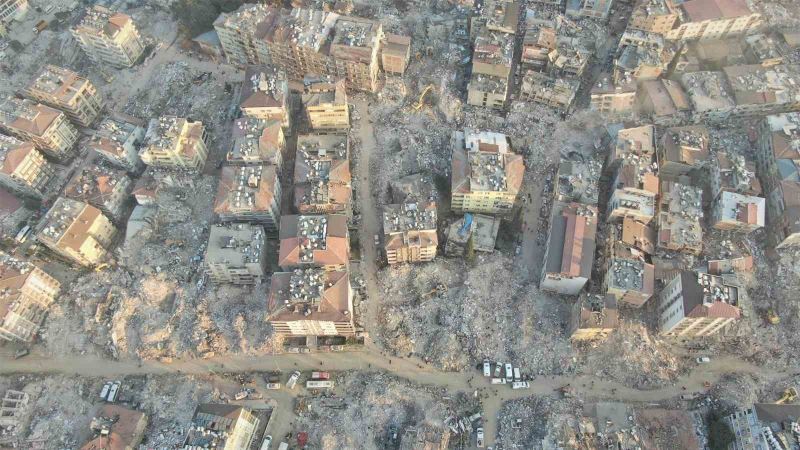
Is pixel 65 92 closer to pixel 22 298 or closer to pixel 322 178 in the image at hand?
pixel 22 298

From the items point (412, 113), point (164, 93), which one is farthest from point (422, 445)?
point (164, 93)

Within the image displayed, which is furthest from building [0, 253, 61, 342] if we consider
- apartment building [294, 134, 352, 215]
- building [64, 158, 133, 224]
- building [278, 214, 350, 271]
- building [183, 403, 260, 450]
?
apartment building [294, 134, 352, 215]

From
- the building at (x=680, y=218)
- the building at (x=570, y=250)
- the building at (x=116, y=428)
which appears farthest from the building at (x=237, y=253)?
the building at (x=680, y=218)

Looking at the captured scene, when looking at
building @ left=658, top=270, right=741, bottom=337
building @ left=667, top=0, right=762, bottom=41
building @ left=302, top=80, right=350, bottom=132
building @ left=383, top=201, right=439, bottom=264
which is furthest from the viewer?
building @ left=667, top=0, right=762, bottom=41

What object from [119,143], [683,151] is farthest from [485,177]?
[119,143]

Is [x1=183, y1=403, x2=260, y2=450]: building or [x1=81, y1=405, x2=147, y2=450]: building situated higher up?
[x1=183, y1=403, x2=260, y2=450]: building

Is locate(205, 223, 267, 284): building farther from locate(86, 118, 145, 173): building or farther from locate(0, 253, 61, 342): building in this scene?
locate(0, 253, 61, 342): building

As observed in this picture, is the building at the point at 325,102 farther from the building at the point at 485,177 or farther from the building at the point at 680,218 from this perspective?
the building at the point at 680,218
